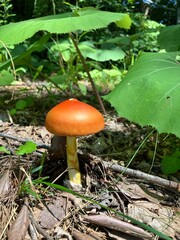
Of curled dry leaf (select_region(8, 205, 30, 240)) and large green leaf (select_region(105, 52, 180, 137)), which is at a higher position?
large green leaf (select_region(105, 52, 180, 137))

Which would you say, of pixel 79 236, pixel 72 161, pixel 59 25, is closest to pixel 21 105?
pixel 59 25

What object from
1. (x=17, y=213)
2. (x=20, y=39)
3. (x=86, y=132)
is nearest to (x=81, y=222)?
(x=17, y=213)

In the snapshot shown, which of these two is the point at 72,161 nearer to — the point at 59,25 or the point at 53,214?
the point at 53,214

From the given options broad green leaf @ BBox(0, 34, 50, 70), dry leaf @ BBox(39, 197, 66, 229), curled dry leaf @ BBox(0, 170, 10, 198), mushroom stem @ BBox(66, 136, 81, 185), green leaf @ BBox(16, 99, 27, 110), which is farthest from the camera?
green leaf @ BBox(16, 99, 27, 110)

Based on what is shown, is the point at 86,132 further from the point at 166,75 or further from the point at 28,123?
the point at 28,123

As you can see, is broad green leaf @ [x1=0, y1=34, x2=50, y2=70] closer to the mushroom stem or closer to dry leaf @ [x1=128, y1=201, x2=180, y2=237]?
the mushroom stem

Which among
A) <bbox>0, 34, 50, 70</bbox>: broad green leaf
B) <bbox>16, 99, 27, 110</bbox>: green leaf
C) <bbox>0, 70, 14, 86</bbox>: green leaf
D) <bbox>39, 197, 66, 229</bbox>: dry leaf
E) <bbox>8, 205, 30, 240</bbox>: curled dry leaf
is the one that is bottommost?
<bbox>16, 99, 27, 110</bbox>: green leaf

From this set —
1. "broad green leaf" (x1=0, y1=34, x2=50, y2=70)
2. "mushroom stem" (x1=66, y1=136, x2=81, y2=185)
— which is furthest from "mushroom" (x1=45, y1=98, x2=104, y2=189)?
"broad green leaf" (x1=0, y1=34, x2=50, y2=70)
